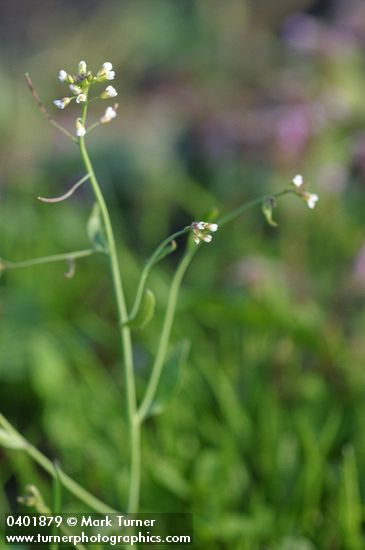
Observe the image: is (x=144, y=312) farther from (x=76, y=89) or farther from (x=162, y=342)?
(x=76, y=89)

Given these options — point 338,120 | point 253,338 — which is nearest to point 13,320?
point 253,338

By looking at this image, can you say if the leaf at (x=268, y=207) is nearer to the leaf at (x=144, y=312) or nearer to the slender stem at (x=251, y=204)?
the slender stem at (x=251, y=204)

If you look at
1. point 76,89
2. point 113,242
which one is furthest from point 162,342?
point 76,89

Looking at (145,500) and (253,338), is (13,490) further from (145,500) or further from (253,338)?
(253,338)

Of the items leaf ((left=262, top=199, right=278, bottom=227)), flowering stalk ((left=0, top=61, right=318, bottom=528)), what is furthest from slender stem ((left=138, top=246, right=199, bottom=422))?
leaf ((left=262, top=199, right=278, bottom=227))

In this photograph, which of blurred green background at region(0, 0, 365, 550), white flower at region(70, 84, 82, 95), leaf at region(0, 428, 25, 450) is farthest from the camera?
blurred green background at region(0, 0, 365, 550)

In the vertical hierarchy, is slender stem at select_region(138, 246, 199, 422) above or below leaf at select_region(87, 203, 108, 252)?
below

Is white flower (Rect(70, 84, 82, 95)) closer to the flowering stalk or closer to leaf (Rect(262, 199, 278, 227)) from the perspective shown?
the flowering stalk
